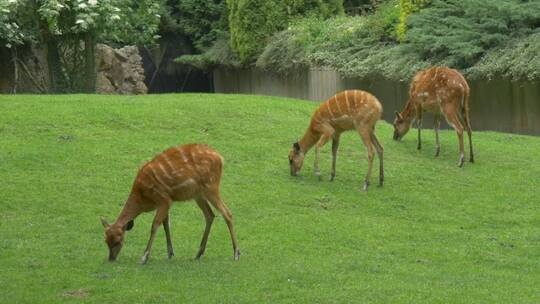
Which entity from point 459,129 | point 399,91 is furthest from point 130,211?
point 399,91

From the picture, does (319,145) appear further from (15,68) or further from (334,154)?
(15,68)

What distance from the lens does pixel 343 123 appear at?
55.5 feet

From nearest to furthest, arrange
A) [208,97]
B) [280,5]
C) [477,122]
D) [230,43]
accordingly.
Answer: [208,97], [477,122], [280,5], [230,43]

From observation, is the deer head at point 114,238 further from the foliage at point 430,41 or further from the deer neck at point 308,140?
the foliage at point 430,41

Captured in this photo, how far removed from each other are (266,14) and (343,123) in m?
14.8

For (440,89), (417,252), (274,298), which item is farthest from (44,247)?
(440,89)

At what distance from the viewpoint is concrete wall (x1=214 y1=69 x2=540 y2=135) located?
23453 mm

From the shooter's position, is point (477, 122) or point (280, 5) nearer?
point (477, 122)

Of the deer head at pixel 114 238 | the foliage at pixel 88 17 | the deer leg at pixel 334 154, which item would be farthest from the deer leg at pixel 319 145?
the foliage at pixel 88 17

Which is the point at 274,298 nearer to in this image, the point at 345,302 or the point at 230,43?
the point at 345,302

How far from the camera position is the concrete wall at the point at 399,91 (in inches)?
923

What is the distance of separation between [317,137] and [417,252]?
15.1 ft

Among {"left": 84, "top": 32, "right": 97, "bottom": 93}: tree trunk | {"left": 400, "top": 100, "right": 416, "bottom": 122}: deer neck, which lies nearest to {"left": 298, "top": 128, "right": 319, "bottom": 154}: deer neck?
{"left": 400, "top": 100, "right": 416, "bottom": 122}: deer neck

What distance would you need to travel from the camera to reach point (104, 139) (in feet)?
58.9
